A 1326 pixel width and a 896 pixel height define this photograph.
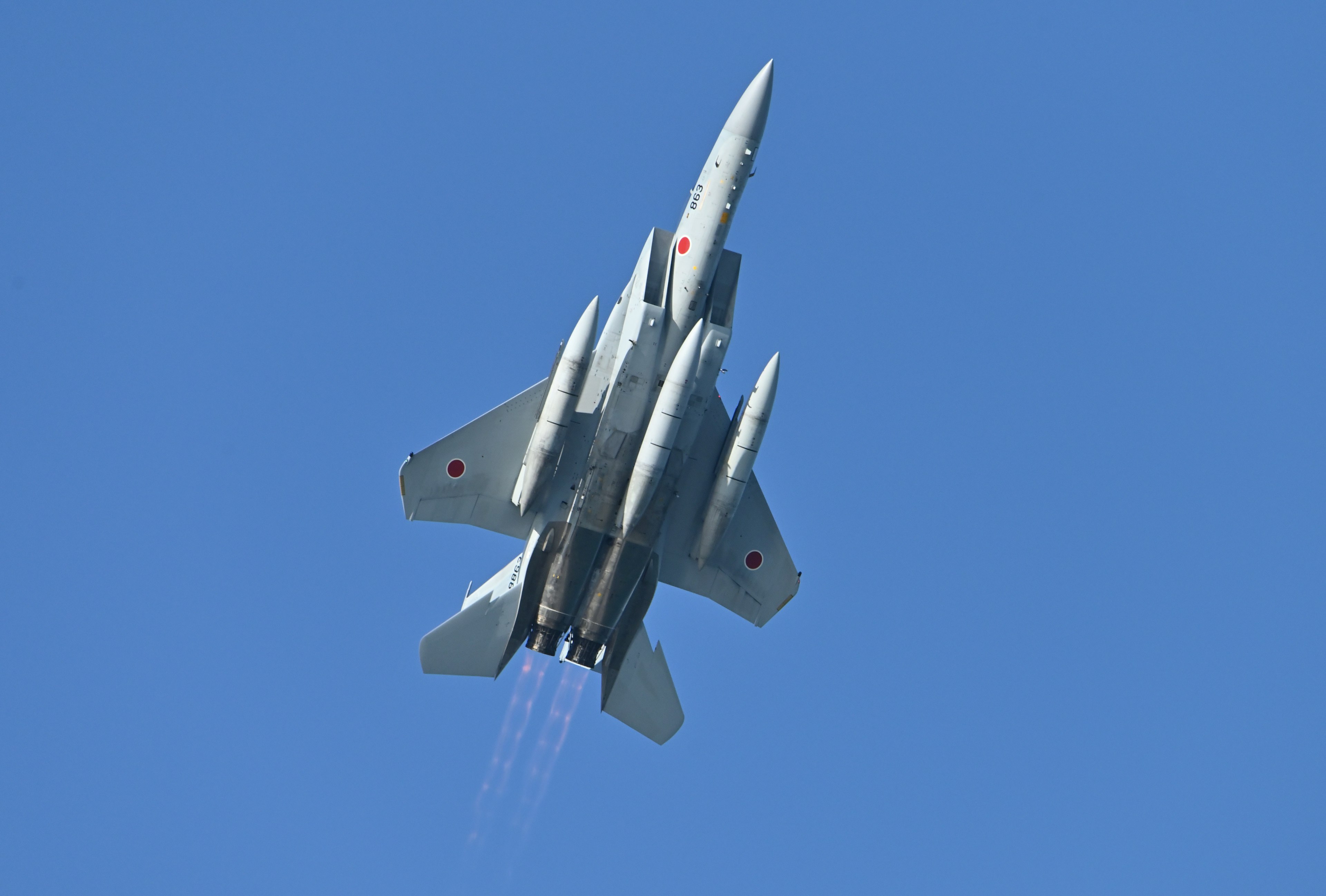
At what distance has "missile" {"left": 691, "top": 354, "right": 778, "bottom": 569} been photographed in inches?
1090

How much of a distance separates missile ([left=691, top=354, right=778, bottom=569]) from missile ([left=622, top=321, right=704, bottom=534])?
4.38ft

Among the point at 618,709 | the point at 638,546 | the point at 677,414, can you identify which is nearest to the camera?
the point at 677,414

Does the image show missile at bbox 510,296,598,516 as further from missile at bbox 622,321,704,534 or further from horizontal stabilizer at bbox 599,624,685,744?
horizontal stabilizer at bbox 599,624,685,744

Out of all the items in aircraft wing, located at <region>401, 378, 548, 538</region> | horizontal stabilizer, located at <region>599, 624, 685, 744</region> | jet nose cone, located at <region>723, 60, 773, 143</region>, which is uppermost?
jet nose cone, located at <region>723, 60, 773, 143</region>

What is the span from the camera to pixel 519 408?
97.0 ft

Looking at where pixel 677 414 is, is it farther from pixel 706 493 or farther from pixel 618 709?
pixel 618 709

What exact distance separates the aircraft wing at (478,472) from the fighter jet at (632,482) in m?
0.03

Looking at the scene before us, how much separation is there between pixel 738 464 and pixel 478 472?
5.22 m

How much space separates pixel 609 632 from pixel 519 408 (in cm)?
464

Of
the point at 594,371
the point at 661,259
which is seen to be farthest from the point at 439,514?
the point at 661,259

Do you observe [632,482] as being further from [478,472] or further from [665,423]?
[478,472]

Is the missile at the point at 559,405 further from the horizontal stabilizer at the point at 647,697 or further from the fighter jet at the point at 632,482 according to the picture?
the horizontal stabilizer at the point at 647,697

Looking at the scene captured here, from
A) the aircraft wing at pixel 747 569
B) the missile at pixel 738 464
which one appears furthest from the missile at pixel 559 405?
the aircraft wing at pixel 747 569

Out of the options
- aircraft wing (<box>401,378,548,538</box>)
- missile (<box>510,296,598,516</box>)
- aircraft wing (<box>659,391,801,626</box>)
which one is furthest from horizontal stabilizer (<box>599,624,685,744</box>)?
missile (<box>510,296,598,516</box>)
